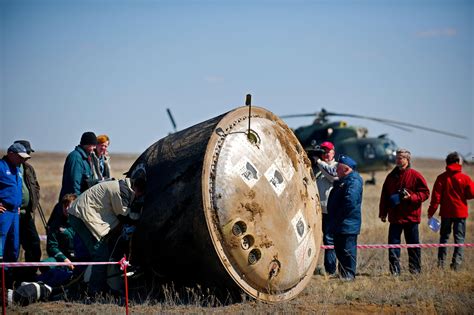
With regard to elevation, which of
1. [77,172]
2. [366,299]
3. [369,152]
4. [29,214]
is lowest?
[366,299]

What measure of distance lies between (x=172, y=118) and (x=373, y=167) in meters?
8.36

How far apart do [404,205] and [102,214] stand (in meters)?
4.52

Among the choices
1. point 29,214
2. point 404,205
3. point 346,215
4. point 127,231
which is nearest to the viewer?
point 127,231

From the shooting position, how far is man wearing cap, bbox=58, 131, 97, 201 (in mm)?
8898

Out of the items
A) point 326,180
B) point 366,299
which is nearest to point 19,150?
point 326,180

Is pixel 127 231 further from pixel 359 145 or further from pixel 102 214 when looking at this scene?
pixel 359 145

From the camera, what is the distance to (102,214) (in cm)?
762

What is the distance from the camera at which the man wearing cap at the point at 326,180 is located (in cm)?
Answer: 987

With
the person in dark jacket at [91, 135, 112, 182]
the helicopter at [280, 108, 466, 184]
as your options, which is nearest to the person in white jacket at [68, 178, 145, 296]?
the person in dark jacket at [91, 135, 112, 182]

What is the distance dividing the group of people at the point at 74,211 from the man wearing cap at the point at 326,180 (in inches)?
127

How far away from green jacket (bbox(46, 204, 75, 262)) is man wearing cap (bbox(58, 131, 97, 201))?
0.75 feet

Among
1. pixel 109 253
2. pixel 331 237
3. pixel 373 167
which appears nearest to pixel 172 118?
pixel 373 167

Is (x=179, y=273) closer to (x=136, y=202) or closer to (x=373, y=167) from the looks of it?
(x=136, y=202)

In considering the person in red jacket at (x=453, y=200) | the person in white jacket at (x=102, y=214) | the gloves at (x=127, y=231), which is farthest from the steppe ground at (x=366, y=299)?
the gloves at (x=127, y=231)
